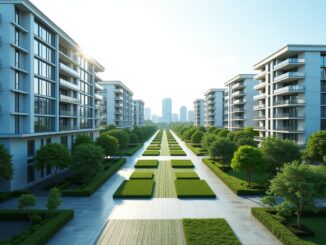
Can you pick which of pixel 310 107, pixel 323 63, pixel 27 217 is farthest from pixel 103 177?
pixel 323 63

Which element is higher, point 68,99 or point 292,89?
point 292,89

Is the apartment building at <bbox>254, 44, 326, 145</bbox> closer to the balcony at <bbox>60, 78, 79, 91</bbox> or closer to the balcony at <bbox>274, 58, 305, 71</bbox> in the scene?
the balcony at <bbox>274, 58, 305, 71</bbox>

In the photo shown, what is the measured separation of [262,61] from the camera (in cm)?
6384

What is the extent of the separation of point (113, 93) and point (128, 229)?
3144 inches

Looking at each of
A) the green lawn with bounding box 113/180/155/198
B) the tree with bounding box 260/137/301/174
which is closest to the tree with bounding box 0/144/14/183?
the green lawn with bounding box 113/180/155/198

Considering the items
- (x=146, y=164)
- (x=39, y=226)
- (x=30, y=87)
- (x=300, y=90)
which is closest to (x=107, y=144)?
(x=146, y=164)

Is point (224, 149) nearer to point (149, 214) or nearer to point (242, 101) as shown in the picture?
point (149, 214)

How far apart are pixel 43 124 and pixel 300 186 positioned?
3274cm

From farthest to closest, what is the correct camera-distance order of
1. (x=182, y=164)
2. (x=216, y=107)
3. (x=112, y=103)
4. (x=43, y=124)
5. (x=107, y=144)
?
(x=216, y=107) < (x=112, y=103) < (x=107, y=144) < (x=182, y=164) < (x=43, y=124)

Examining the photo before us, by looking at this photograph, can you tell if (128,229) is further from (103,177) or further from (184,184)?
(103,177)

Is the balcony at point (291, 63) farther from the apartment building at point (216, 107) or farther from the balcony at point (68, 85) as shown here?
the apartment building at point (216, 107)

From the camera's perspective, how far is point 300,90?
5150 centimetres

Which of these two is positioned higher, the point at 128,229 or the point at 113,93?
the point at 113,93

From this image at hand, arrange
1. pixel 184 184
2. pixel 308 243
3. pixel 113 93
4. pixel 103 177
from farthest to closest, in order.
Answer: pixel 113 93 → pixel 103 177 → pixel 184 184 → pixel 308 243
